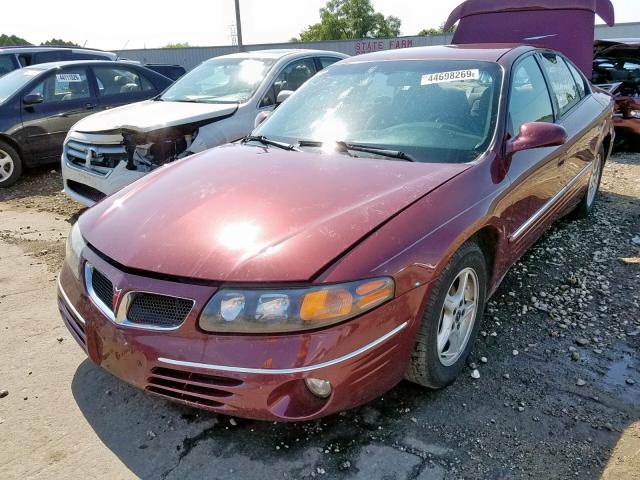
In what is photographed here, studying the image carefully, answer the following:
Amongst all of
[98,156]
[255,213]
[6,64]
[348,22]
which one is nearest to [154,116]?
[98,156]

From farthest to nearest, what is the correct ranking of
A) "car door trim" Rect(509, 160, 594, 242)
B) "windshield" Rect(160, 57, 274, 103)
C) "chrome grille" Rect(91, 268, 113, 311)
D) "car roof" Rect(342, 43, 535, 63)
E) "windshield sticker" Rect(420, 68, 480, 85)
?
"windshield" Rect(160, 57, 274, 103), "car roof" Rect(342, 43, 535, 63), "windshield sticker" Rect(420, 68, 480, 85), "car door trim" Rect(509, 160, 594, 242), "chrome grille" Rect(91, 268, 113, 311)

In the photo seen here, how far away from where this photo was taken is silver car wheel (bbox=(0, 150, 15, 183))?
661 centimetres

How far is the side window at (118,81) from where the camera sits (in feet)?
24.7

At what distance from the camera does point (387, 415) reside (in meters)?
2.31

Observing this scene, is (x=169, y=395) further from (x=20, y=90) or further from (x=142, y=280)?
(x=20, y=90)

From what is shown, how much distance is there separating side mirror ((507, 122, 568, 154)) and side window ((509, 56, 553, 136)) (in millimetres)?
113

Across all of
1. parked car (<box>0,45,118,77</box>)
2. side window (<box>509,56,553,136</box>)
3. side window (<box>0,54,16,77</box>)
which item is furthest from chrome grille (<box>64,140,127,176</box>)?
side window (<box>0,54,16,77</box>)

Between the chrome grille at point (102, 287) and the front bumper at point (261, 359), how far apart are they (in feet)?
0.17

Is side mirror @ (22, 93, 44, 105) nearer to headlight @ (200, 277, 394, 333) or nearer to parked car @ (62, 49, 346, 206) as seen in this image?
parked car @ (62, 49, 346, 206)

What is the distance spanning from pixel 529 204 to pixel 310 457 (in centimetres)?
194

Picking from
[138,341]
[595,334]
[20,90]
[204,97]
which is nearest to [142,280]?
[138,341]

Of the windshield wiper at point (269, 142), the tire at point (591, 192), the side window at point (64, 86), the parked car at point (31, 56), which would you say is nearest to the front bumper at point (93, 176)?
the windshield wiper at point (269, 142)

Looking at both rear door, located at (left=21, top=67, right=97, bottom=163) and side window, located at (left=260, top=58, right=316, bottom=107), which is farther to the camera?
rear door, located at (left=21, top=67, right=97, bottom=163)

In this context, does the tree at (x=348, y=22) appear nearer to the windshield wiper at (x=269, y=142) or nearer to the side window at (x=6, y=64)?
the side window at (x=6, y=64)
